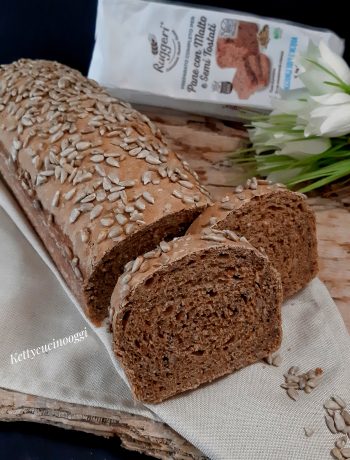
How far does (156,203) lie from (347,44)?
59.3 inches

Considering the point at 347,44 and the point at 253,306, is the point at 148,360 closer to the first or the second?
the point at 253,306

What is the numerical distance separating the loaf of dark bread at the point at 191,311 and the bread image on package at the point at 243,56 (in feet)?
3.59

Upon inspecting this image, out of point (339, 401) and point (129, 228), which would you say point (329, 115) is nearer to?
point (129, 228)

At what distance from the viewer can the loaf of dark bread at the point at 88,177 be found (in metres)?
1.84

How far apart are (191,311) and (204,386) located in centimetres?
25

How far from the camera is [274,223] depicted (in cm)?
191

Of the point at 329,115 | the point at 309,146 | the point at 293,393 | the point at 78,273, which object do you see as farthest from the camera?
the point at 309,146

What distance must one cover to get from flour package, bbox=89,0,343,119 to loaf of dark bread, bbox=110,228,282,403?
3.56ft

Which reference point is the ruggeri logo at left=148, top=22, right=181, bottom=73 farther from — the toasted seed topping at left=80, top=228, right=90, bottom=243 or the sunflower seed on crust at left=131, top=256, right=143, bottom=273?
the sunflower seed on crust at left=131, top=256, right=143, bottom=273

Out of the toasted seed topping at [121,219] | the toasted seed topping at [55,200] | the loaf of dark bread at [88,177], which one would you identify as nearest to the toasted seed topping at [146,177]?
the loaf of dark bread at [88,177]

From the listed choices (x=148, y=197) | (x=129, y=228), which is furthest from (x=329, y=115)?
(x=129, y=228)

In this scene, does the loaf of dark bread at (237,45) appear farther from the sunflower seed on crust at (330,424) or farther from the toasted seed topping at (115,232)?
the sunflower seed on crust at (330,424)

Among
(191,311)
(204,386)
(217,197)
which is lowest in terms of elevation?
(204,386)

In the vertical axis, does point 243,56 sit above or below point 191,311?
above
